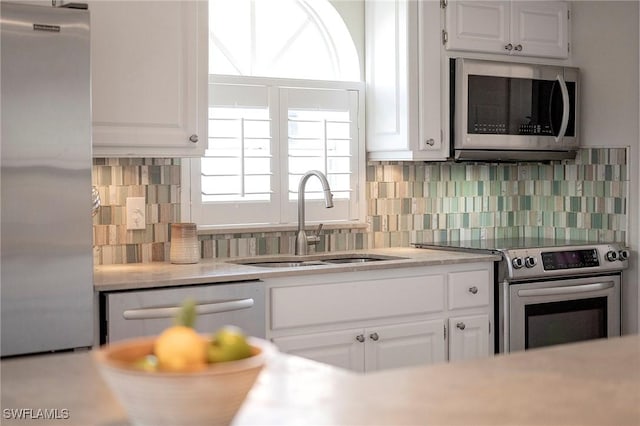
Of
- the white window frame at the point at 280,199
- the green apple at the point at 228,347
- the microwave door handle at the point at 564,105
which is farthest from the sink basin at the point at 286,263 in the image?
the green apple at the point at 228,347

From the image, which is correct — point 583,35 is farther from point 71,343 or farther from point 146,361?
point 146,361

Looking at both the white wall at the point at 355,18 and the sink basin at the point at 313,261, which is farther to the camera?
the white wall at the point at 355,18

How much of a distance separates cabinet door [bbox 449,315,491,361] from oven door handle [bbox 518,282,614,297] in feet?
0.74

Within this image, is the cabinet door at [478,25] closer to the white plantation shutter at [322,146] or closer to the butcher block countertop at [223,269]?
the white plantation shutter at [322,146]

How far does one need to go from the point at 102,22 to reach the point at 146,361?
263 cm

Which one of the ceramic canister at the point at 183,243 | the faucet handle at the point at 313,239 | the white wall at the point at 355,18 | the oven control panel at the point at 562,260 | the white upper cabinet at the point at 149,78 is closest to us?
the white upper cabinet at the point at 149,78

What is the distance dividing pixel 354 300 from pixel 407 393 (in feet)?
7.39

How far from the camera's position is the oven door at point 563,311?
14.3 feet

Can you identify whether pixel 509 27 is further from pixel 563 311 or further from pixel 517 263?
pixel 563 311

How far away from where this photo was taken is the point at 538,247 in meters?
4.43

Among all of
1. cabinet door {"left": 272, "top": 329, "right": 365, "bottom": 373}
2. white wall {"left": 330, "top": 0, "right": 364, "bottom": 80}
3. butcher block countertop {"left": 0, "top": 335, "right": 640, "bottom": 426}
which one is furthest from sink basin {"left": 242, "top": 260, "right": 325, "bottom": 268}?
butcher block countertop {"left": 0, "top": 335, "right": 640, "bottom": 426}

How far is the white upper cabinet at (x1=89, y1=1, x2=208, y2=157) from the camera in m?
3.64

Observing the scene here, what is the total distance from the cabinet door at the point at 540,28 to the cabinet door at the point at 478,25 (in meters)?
0.06

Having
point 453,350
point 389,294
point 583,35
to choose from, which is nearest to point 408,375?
point 389,294
